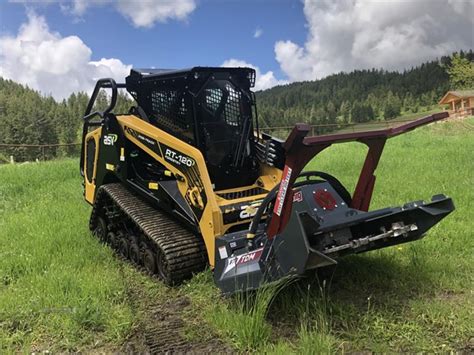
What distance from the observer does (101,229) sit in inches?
268

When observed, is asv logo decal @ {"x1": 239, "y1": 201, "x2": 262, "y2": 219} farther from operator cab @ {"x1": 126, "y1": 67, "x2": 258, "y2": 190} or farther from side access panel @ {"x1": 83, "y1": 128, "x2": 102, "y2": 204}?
side access panel @ {"x1": 83, "y1": 128, "x2": 102, "y2": 204}

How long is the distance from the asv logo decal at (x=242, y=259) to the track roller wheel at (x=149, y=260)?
140 centimetres

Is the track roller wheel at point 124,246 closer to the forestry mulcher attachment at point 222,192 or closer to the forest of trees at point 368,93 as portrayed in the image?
the forestry mulcher attachment at point 222,192

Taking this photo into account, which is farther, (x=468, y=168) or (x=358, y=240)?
(x=468, y=168)

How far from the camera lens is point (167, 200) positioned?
5387mm

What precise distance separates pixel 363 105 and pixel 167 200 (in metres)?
86.7

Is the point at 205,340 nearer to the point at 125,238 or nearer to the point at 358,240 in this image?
the point at 358,240

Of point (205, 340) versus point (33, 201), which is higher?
point (33, 201)

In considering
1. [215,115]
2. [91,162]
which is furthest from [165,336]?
[91,162]

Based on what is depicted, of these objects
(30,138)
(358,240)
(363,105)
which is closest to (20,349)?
(358,240)

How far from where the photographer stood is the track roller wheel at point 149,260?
5.25 m

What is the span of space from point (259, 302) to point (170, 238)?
1619 millimetres

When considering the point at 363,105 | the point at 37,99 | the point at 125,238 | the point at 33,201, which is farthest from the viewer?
the point at 37,99

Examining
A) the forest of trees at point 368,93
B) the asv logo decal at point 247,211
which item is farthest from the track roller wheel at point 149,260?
the forest of trees at point 368,93
